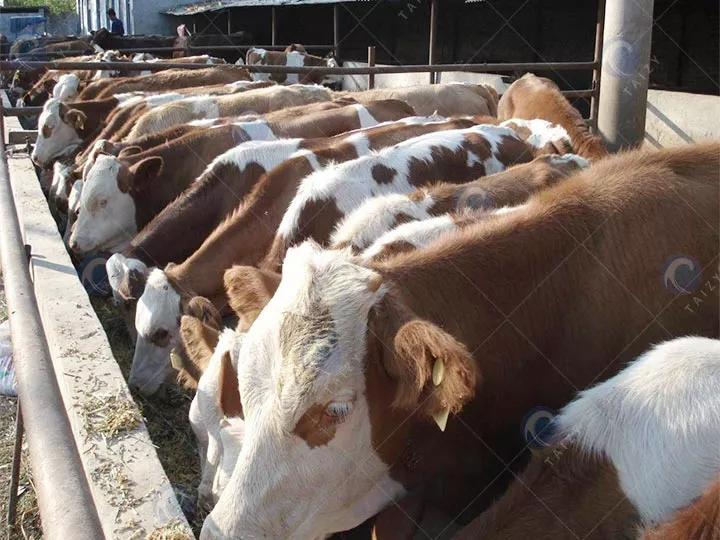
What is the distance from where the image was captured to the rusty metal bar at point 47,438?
134cm

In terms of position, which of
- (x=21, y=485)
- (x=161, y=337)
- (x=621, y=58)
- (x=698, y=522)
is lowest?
(x=21, y=485)

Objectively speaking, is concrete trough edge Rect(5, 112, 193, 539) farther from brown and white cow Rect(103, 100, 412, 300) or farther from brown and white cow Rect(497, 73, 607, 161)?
brown and white cow Rect(497, 73, 607, 161)

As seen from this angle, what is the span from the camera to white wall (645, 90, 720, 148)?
303 inches

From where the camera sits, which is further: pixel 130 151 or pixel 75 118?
pixel 75 118

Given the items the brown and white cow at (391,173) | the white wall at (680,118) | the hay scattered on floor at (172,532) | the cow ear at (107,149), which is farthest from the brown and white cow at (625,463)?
the white wall at (680,118)

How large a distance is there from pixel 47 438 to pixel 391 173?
3.27 metres

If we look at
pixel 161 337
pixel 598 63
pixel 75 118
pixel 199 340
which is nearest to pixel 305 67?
pixel 75 118

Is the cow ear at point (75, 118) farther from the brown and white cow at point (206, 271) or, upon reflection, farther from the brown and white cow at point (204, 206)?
the brown and white cow at point (206, 271)

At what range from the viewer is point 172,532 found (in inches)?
86.7

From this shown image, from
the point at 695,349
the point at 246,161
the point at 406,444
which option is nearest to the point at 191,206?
the point at 246,161

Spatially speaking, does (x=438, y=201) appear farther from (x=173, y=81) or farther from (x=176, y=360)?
(x=173, y=81)

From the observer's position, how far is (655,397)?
1.95m

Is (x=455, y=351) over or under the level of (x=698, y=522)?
over

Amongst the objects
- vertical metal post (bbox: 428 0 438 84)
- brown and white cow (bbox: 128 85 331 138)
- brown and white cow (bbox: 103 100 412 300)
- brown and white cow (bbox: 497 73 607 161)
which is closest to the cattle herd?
brown and white cow (bbox: 103 100 412 300)
